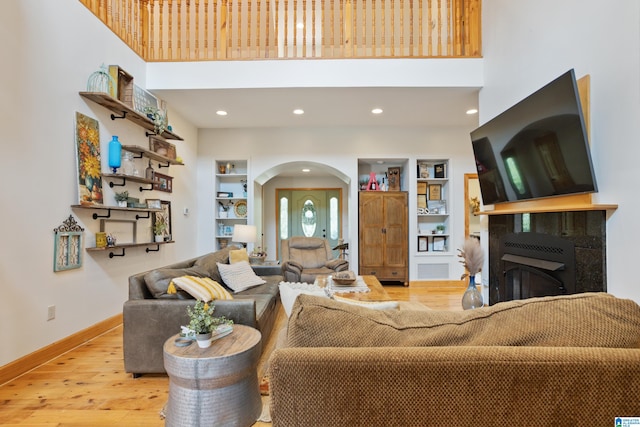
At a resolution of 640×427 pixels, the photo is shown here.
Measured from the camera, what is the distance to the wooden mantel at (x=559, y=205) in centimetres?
201

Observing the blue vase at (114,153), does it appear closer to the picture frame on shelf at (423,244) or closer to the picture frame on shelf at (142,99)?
the picture frame on shelf at (142,99)

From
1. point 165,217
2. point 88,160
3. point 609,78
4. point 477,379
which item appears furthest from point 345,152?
point 477,379

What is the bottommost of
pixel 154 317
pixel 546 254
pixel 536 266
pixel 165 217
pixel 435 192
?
pixel 154 317

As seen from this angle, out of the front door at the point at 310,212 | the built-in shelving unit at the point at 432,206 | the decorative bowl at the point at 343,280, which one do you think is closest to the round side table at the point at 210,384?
the decorative bowl at the point at 343,280

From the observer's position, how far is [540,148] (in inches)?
95.6

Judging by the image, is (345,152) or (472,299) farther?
(345,152)

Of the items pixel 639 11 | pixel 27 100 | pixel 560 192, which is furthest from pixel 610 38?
pixel 27 100

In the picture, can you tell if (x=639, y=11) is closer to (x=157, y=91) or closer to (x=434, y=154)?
(x=434, y=154)

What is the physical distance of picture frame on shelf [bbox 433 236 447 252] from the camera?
5.66 meters

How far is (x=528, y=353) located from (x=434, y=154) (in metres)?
5.21

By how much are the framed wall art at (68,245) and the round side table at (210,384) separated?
1704 millimetres

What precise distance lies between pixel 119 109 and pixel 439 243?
16.7 feet

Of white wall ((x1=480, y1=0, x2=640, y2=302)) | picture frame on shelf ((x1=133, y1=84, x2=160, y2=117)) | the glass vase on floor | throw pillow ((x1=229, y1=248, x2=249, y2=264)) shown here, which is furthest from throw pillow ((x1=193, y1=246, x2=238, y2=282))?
white wall ((x1=480, y1=0, x2=640, y2=302))

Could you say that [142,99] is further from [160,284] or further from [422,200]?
[422,200]
